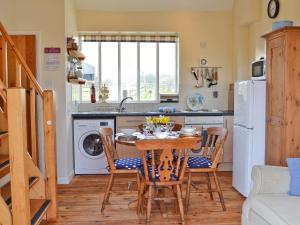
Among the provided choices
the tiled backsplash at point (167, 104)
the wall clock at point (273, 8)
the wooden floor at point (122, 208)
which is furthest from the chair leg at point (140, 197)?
the wall clock at point (273, 8)

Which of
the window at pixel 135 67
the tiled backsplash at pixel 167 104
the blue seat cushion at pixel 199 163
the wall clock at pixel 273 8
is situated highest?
the wall clock at pixel 273 8

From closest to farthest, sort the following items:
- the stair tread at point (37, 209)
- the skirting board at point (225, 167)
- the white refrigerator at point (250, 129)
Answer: the stair tread at point (37, 209), the white refrigerator at point (250, 129), the skirting board at point (225, 167)

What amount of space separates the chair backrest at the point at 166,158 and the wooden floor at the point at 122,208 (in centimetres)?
49

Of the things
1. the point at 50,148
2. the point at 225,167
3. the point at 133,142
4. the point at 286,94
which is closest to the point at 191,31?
the point at 225,167

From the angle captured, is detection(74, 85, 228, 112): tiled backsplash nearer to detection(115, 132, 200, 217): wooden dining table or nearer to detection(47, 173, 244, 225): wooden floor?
detection(47, 173, 244, 225): wooden floor

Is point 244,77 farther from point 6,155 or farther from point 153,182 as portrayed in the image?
point 6,155

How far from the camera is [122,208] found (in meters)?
3.63

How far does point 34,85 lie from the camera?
3.19 m

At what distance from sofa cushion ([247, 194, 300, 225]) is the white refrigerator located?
4.66 feet

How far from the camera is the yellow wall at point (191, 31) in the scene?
5.68 m

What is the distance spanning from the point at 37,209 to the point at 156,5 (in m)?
3.96

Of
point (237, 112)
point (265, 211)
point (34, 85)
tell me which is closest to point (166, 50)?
point (237, 112)

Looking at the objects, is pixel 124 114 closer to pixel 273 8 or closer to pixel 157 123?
pixel 157 123

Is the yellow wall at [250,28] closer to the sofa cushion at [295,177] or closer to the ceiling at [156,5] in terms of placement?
the ceiling at [156,5]
